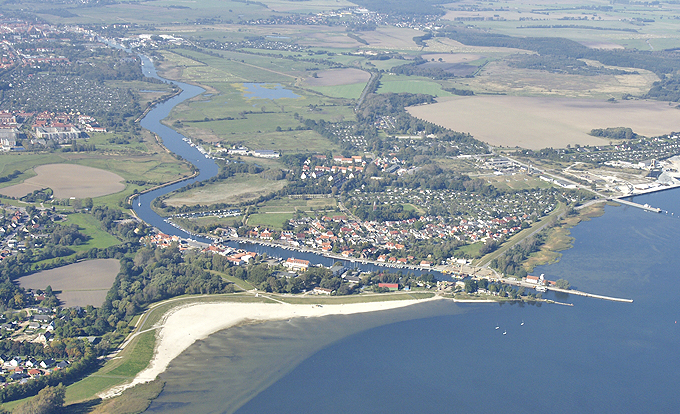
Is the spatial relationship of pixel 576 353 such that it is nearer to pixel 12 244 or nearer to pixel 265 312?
pixel 265 312

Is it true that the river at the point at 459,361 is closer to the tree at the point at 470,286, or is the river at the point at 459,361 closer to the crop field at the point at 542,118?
the tree at the point at 470,286

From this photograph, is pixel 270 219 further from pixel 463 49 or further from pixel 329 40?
pixel 329 40

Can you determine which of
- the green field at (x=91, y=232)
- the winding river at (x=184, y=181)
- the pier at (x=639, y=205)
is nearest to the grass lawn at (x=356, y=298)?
the winding river at (x=184, y=181)

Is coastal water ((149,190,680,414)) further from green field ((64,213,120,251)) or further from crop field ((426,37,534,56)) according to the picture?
crop field ((426,37,534,56))

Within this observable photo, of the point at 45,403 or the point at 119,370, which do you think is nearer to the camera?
the point at 45,403

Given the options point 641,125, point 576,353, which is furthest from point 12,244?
point 641,125

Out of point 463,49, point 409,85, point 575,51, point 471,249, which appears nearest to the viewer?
point 471,249

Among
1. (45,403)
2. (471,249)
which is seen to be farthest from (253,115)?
(45,403)
